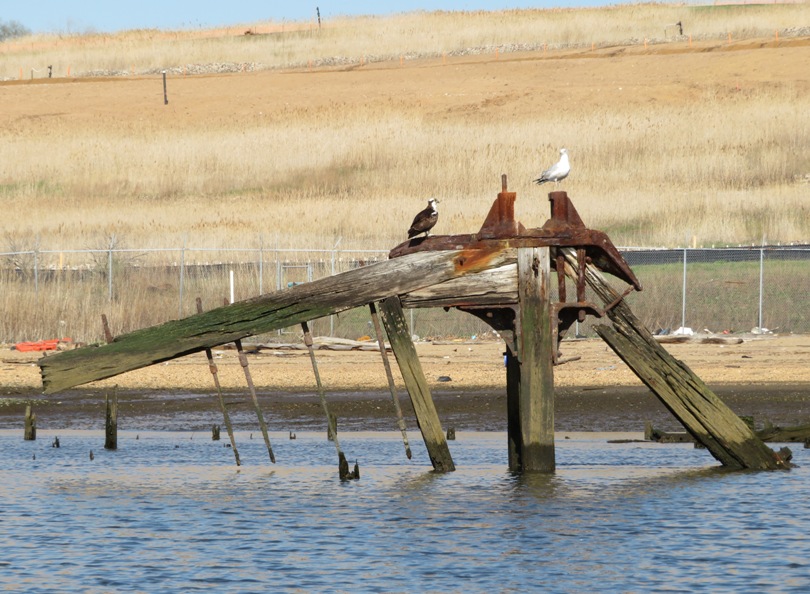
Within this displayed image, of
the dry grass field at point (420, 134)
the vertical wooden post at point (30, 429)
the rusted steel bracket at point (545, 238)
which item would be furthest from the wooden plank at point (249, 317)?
the dry grass field at point (420, 134)

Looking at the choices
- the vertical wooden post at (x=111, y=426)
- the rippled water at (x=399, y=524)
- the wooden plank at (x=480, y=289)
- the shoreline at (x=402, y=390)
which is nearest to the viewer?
the rippled water at (x=399, y=524)

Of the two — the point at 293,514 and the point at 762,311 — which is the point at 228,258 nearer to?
the point at 762,311

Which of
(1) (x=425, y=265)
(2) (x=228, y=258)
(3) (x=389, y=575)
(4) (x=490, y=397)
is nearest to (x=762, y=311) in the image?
(4) (x=490, y=397)

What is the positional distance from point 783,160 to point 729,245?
16512 millimetres

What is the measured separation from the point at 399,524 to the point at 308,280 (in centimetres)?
2259

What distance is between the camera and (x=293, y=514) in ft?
45.7

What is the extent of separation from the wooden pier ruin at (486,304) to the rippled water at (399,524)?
46.9 inches

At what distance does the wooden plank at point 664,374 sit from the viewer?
46.1 feet

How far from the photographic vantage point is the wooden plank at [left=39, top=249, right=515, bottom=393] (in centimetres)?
1393

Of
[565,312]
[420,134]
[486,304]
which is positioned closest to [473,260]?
[486,304]

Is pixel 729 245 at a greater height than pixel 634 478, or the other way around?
pixel 729 245

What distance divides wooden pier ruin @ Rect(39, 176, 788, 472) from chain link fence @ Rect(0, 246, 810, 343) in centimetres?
1752

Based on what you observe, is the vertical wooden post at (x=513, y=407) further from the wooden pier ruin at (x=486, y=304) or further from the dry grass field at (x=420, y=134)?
the dry grass field at (x=420, y=134)

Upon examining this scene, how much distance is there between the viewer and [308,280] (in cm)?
3569
